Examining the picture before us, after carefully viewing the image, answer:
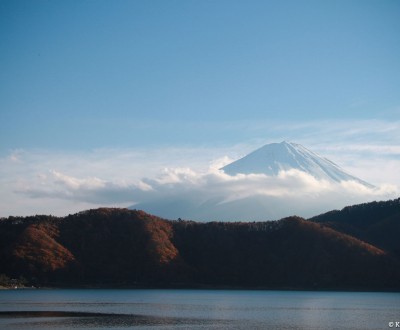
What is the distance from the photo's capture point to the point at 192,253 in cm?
13975

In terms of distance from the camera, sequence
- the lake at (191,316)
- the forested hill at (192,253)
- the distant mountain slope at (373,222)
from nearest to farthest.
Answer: the lake at (191,316) < the forested hill at (192,253) < the distant mountain slope at (373,222)

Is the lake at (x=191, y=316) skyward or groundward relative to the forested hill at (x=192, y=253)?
groundward

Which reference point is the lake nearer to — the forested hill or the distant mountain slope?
the forested hill

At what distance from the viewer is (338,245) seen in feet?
424

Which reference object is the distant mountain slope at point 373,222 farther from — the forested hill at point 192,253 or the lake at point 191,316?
the lake at point 191,316

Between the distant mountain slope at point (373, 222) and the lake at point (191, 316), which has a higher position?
the distant mountain slope at point (373, 222)

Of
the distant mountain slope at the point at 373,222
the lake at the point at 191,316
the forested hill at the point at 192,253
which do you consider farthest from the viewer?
the distant mountain slope at the point at 373,222

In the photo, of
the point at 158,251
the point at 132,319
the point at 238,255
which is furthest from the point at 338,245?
the point at 132,319

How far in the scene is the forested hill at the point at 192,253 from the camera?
122 meters

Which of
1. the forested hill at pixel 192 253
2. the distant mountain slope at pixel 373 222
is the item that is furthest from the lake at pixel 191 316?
the distant mountain slope at pixel 373 222

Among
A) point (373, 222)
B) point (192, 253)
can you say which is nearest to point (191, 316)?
point (192, 253)

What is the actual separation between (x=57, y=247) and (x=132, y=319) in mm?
74173

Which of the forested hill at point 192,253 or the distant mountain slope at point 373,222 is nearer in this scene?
the forested hill at point 192,253

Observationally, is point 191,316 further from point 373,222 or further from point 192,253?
point 373,222
